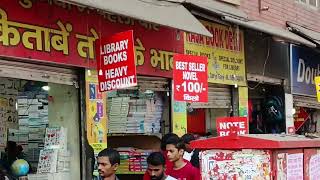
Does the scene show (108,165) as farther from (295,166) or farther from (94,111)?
(94,111)

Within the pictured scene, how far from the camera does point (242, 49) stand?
416 inches

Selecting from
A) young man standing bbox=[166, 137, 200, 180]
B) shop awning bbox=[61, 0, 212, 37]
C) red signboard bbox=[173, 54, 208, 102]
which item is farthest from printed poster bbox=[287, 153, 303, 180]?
red signboard bbox=[173, 54, 208, 102]

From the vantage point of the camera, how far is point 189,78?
7594 mm

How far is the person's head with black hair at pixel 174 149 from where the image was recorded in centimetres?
604

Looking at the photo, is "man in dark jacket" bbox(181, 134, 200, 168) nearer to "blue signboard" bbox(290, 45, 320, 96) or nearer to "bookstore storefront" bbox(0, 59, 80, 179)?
"bookstore storefront" bbox(0, 59, 80, 179)

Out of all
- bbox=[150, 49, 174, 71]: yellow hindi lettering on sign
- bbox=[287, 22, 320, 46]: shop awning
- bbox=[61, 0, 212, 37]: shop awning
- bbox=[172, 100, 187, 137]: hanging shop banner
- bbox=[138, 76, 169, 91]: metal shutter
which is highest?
bbox=[287, 22, 320, 46]: shop awning

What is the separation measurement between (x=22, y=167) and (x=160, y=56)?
8.39ft

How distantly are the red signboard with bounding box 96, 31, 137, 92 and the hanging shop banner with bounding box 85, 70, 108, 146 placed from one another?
353mm

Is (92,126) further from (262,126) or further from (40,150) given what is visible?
(262,126)

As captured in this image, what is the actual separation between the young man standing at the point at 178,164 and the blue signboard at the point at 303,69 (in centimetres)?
665

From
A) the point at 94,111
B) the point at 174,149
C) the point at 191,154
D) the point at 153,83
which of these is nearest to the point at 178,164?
the point at 174,149

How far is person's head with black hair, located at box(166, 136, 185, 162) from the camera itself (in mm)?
6043

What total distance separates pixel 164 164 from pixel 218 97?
15.3 feet

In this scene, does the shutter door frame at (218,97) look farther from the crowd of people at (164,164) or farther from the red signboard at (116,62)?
the red signboard at (116,62)
